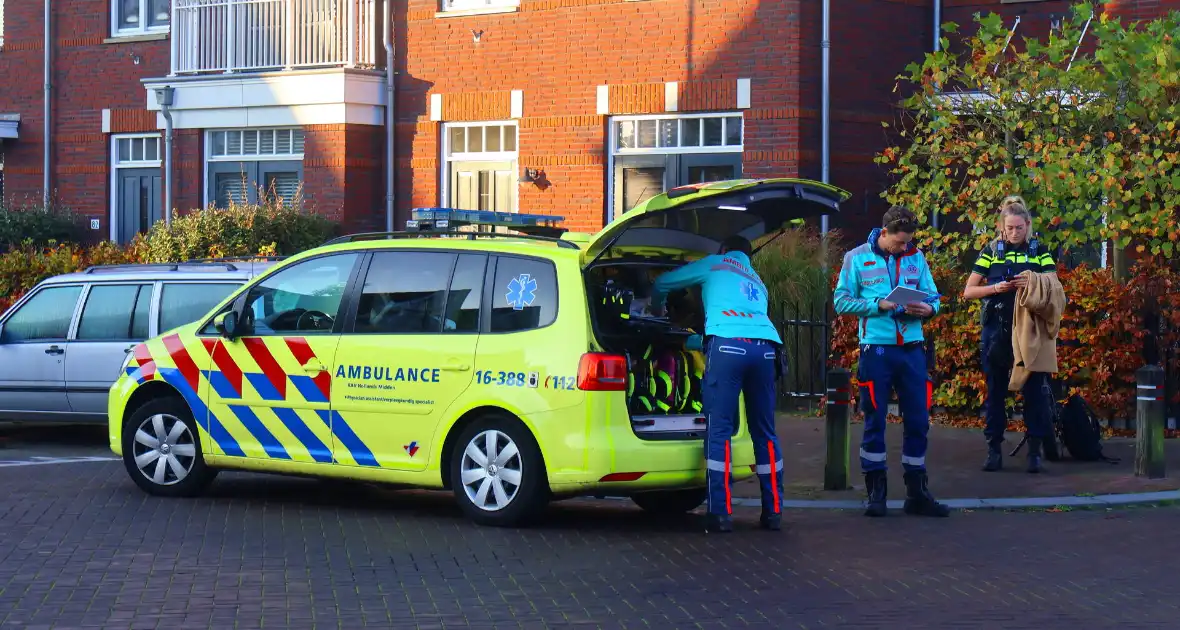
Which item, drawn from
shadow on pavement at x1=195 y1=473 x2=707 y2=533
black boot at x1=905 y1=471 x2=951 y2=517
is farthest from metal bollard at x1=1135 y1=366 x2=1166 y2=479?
shadow on pavement at x1=195 y1=473 x2=707 y2=533

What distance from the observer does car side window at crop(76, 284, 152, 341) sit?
13.0 meters

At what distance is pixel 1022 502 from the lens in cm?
1029

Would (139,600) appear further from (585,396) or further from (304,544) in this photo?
(585,396)

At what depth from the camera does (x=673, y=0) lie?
2003cm

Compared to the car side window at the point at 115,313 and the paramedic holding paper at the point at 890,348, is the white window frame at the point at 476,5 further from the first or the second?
the paramedic holding paper at the point at 890,348

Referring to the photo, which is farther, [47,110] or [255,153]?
[47,110]

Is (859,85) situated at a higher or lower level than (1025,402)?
higher

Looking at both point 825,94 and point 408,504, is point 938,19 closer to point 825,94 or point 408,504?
point 825,94

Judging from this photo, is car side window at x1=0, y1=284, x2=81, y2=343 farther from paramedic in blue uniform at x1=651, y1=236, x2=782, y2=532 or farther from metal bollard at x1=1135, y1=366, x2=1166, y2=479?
metal bollard at x1=1135, y1=366, x2=1166, y2=479

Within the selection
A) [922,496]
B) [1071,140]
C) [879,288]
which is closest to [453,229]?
[879,288]

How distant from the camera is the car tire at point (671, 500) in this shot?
997 cm

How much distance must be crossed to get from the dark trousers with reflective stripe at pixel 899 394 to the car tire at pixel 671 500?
103 cm

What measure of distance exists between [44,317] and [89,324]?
0.53 m

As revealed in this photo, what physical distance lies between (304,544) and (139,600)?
1594 mm
